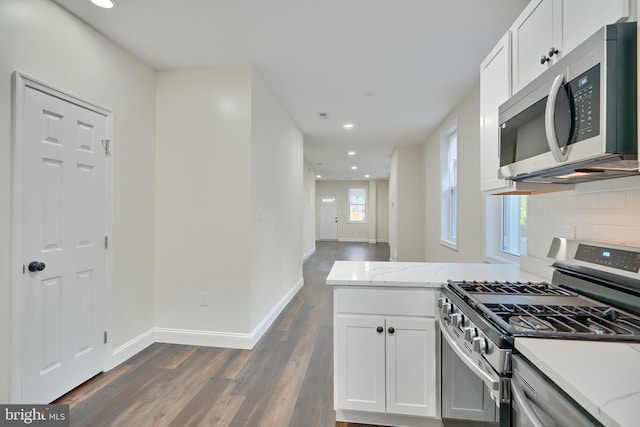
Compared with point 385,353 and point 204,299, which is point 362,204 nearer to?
point 204,299

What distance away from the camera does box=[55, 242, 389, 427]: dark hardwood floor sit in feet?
6.16

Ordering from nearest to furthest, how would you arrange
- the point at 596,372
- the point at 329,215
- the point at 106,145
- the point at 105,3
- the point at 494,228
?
1. the point at 596,372
2. the point at 105,3
3. the point at 106,145
4. the point at 494,228
5. the point at 329,215

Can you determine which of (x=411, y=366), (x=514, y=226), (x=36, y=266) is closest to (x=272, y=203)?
(x=36, y=266)

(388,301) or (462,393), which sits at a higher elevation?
(388,301)

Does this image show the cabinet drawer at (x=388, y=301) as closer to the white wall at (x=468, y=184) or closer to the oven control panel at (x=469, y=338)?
the oven control panel at (x=469, y=338)

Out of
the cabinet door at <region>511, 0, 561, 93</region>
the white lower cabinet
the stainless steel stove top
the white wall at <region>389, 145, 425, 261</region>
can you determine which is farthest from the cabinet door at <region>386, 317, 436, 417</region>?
the white wall at <region>389, 145, 425, 261</region>

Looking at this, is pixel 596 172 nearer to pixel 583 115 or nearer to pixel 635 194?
pixel 635 194

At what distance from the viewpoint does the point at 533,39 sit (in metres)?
1.43

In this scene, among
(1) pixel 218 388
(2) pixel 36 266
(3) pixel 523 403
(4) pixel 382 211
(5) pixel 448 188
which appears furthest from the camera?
(4) pixel 382 211

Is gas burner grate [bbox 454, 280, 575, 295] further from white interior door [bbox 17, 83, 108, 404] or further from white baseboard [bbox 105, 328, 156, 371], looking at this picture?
white baseboard [bbox 105, 328, 156, 371]

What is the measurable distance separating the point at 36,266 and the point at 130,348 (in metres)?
1.18

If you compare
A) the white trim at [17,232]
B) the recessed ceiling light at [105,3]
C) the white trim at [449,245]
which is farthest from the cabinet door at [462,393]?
the recessed ceiling light at [105,3]

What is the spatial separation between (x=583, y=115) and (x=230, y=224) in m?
2.64

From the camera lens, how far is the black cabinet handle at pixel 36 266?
6.16 ft
